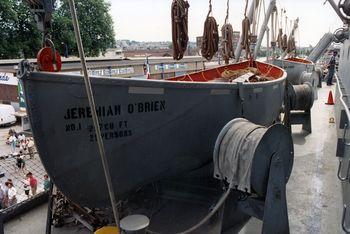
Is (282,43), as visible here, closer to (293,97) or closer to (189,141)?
(293,97)

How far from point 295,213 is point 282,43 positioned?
67.6 ft

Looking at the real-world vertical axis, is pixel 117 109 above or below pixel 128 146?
above

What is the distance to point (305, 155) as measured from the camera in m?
6.73

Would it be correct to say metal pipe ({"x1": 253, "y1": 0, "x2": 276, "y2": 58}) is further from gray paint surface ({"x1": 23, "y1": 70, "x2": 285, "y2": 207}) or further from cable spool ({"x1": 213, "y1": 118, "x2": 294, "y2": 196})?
cable spool ({"x1": 213, "y1": 118, "x2": 294, "y2": 196})

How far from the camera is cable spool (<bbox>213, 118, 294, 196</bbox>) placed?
3258mm

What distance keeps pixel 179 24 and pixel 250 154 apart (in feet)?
8.74

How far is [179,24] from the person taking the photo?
5105 mm

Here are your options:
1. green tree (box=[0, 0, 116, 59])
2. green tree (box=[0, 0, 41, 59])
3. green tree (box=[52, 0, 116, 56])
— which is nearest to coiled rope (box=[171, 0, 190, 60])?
green tree (box=[0, 0, 116, 59])

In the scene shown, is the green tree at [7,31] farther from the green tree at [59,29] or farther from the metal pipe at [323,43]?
the metal pipe at [323,43]

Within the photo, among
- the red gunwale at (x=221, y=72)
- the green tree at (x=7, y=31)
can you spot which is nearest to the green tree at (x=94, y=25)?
the green tree at (x=7, y=31)

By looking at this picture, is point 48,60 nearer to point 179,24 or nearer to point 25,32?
point 179,24

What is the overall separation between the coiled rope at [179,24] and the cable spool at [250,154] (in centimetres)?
199

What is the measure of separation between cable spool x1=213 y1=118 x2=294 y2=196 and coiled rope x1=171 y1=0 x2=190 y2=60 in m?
1.99

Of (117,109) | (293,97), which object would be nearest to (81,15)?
(293,97)
